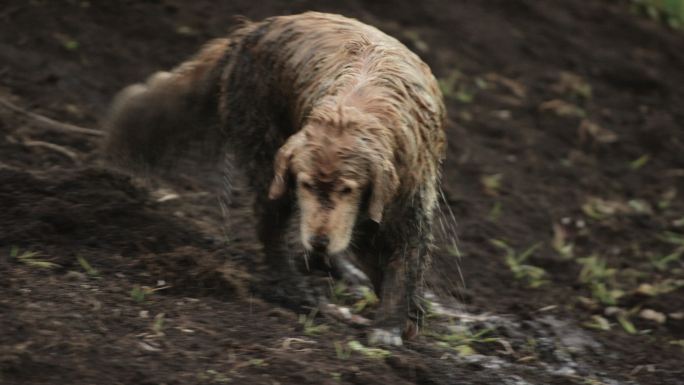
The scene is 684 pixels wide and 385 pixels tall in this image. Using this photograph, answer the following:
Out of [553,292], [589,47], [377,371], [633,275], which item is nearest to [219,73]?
[377,371]

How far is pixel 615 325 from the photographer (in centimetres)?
646

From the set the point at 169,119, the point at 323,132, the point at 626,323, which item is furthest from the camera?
the point at 626,323

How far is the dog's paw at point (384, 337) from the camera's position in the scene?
5.23 meters

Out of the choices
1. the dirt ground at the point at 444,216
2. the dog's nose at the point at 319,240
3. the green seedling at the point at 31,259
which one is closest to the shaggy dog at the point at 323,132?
the dog's nose at the point at 319,240

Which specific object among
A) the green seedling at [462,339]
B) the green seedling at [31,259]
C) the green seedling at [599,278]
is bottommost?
the green seedling at [462,339]

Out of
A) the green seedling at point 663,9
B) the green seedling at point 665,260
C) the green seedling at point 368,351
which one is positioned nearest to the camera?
the green seedling at point 368,351

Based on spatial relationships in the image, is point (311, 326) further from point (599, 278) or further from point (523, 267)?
point (599, 278)

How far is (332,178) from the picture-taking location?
4402 mm

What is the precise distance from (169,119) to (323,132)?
1956mm

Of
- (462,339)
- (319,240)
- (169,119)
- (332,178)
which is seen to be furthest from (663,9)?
(319,240)

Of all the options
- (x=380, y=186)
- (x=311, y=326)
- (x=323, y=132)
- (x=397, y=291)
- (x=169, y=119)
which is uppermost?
(x=323, y=132)

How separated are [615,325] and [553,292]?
17.9 inches

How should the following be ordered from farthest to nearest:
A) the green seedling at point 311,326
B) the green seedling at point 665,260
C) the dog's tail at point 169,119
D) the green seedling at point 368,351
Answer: the green seedling at point 665,260 → the dog's tail at point 169,119 → the green seedling at point 311,326 → the green seedling at point 368,351

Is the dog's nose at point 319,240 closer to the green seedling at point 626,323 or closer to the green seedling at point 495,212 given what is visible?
the green seedling at point 626,323
